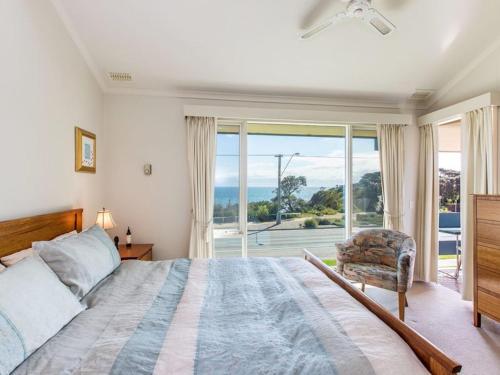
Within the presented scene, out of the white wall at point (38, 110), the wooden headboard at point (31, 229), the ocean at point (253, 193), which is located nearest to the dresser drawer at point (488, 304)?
the ocean at point (253, 193)

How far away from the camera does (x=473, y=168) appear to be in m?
3.23

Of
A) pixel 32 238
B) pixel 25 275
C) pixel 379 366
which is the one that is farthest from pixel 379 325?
pixel 32 238

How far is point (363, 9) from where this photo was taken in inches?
83.3

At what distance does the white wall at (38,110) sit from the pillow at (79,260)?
0.42 meters

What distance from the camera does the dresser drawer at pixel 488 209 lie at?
8.25ft

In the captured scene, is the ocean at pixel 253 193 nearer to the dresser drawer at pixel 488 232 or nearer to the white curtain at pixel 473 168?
the white curtain at pixel 473 168

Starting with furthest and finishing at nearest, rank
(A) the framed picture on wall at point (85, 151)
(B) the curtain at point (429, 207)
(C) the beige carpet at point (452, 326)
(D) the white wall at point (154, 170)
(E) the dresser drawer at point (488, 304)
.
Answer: (B) the curtain at point (429, 207) < (D) the white wall at point (154, 170) < (A) the framed picture on wall at point (85, 151) < (E) the dresser drawer at point (488, 304) < (C) the beige carpet at point (452, 326)

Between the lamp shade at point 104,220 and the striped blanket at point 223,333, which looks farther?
the lamp shade at point 104,220

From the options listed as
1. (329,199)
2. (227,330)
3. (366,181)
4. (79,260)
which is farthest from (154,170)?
(366,181)

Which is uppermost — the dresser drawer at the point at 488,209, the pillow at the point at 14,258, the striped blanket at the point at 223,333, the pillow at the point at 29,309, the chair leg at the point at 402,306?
the dresser drawer at the point at 488,209

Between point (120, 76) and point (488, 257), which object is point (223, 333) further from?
point (120, 76)

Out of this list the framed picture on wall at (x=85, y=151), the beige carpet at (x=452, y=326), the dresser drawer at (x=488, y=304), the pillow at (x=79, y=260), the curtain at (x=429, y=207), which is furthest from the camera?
the curtain at (x=429, y=207)

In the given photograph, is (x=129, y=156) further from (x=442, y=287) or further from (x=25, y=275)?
(x=442, y=287)

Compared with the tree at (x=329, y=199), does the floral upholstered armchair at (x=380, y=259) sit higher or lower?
lower
